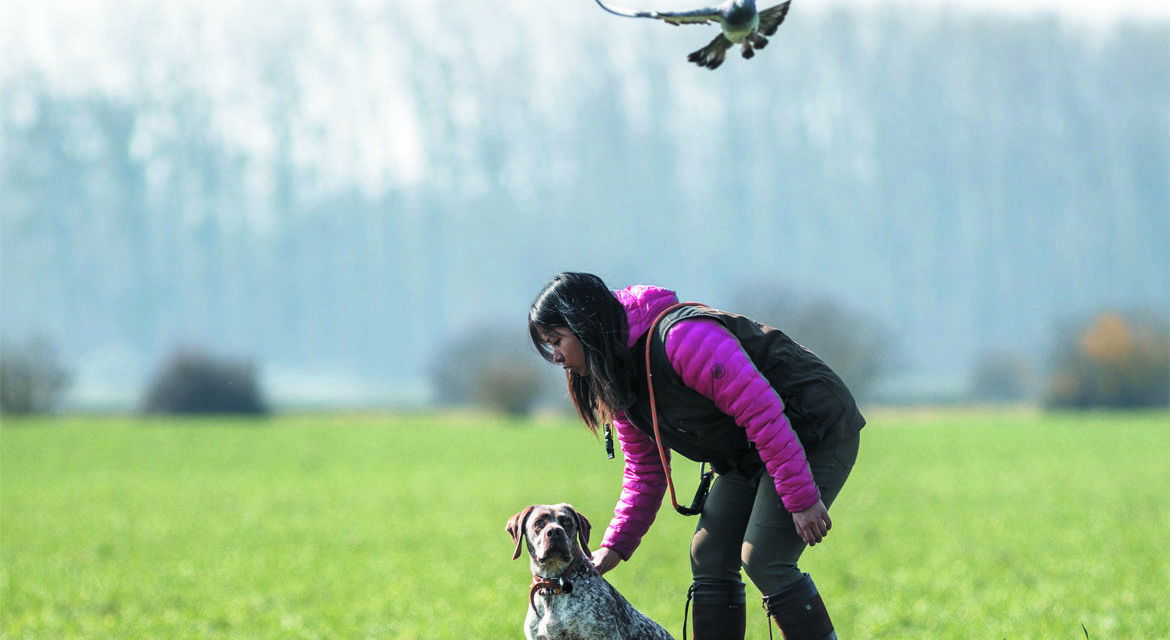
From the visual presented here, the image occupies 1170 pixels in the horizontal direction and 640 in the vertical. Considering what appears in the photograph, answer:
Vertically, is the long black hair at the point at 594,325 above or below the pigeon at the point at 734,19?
below

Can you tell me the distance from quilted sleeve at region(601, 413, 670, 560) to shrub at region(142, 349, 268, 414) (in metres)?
62.3

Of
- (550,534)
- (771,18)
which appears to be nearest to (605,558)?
(550,534)

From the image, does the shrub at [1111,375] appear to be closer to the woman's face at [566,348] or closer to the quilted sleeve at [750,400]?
the quilted sleeve at [750,400]

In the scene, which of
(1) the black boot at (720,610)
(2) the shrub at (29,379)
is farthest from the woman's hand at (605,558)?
(2) the shrub at (29,379)

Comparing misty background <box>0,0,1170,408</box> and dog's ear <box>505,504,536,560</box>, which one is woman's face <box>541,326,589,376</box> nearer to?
dog's ear <box>505,504,536,560</box>

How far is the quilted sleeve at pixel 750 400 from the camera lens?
4.50 m

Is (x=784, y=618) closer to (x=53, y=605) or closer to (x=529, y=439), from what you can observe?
(x=53, y=605)

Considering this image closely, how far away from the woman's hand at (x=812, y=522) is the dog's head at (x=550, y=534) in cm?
85

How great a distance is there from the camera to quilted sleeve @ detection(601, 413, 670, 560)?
524 centimetres

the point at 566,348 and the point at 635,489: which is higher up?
the point at 566,348

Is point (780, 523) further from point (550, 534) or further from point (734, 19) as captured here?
point (734, 19)

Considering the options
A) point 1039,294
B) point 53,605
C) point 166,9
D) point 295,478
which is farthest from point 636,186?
point 53,605

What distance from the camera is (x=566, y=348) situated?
4707mm

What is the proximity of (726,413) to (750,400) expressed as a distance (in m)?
0.24
